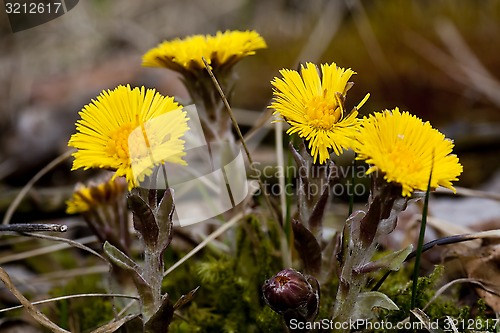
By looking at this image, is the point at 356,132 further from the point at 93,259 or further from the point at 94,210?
the point at 93,259

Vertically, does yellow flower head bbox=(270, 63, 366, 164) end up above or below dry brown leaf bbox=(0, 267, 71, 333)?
above

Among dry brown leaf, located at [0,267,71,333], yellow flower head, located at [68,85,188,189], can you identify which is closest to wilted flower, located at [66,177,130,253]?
dry brown leaf, located at [0,267,71,333]

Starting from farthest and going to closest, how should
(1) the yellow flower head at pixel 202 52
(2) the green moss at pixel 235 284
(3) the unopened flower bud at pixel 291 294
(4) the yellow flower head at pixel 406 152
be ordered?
(2) the green moss at pixel 235 284
(1) the yellow flower head at pixel 202 52
(3) the unopened flower bud at pixel 291 294
(4) the yellow flower head at pixel 406 152

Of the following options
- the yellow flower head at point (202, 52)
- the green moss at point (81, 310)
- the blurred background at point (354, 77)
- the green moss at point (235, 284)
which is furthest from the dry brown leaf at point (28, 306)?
the blurred background at point (354, 77)

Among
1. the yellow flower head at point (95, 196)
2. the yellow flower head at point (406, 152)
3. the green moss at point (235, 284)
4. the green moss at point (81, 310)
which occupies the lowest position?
the green moss at point (81, 310)

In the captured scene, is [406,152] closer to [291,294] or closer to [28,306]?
[291,294]

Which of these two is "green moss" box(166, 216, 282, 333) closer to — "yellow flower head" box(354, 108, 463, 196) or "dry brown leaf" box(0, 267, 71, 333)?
"dry brown leaf" box(0, 267, 71, 333)

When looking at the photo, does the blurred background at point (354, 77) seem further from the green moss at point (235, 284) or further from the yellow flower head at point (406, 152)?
the yellow flower head at point (406, 152)
